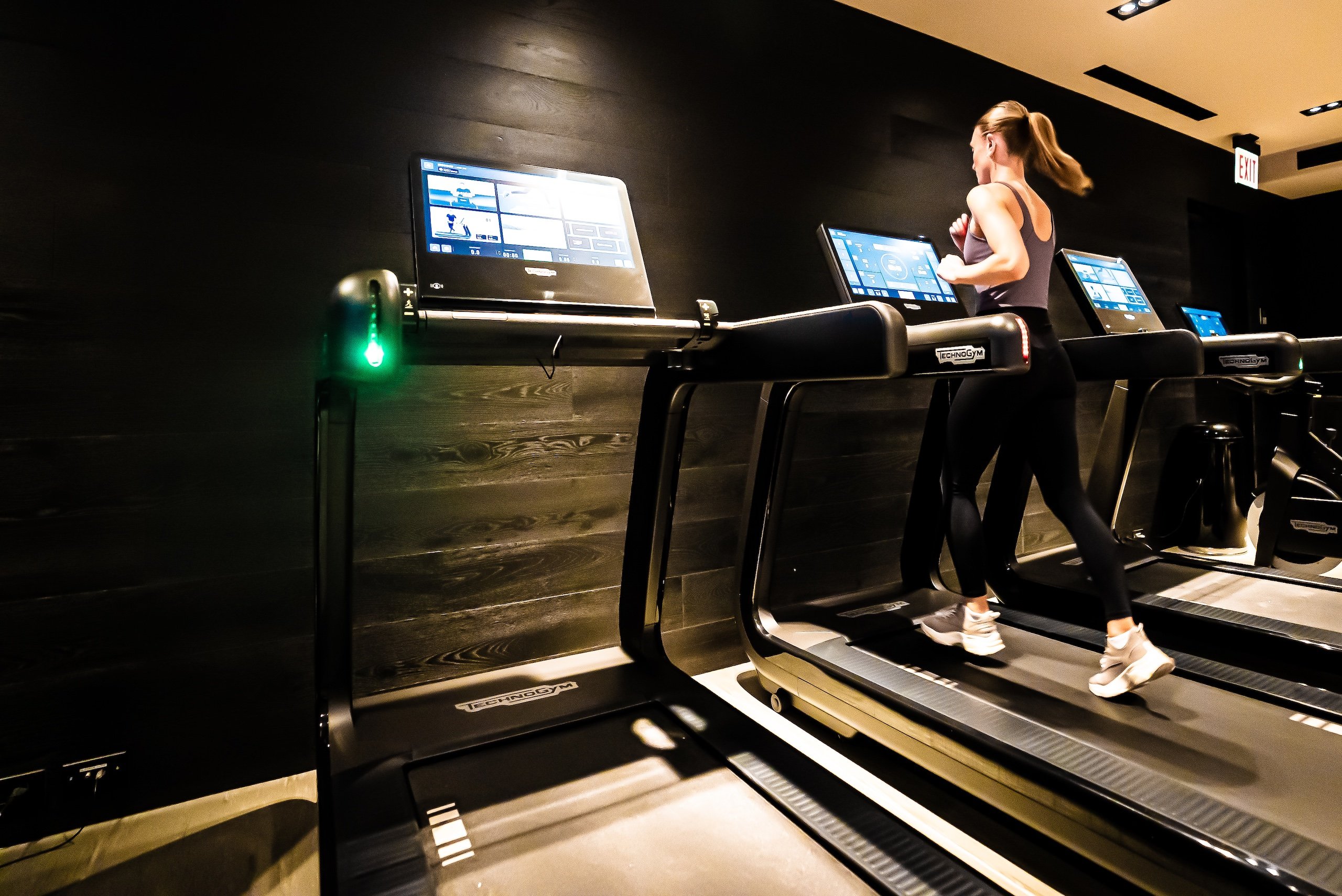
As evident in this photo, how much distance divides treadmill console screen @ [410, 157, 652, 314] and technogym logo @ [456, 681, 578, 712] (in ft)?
3.43

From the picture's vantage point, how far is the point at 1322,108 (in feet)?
15.4

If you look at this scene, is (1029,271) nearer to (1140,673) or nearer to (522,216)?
(1140,673)

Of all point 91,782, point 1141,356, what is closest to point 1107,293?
point 1141,356

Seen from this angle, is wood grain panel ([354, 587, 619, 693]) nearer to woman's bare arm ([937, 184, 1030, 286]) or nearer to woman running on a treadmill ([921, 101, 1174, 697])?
woman running on a treadmill ([921, 101, 1174, 697])

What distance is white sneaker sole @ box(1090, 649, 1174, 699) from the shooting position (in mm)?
1880

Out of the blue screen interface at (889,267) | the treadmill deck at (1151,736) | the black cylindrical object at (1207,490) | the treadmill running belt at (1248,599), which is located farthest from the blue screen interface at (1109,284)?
the treadmill deck at (1151,736)

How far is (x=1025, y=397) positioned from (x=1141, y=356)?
102 cm

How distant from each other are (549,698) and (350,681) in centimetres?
51

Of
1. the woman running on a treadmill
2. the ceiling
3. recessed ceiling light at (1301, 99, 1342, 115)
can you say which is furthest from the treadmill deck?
recessed ceiling light at (1301, 99, 1342, 115)

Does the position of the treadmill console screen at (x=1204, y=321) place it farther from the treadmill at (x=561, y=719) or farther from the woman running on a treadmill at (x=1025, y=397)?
the treadmill at (x=561, y=719)

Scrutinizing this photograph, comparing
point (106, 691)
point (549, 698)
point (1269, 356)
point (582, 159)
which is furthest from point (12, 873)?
point (1269, 356)

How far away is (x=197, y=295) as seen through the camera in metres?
1.85

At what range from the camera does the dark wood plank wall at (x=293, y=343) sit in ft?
5.62

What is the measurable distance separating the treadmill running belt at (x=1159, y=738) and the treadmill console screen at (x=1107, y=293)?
1808mm
